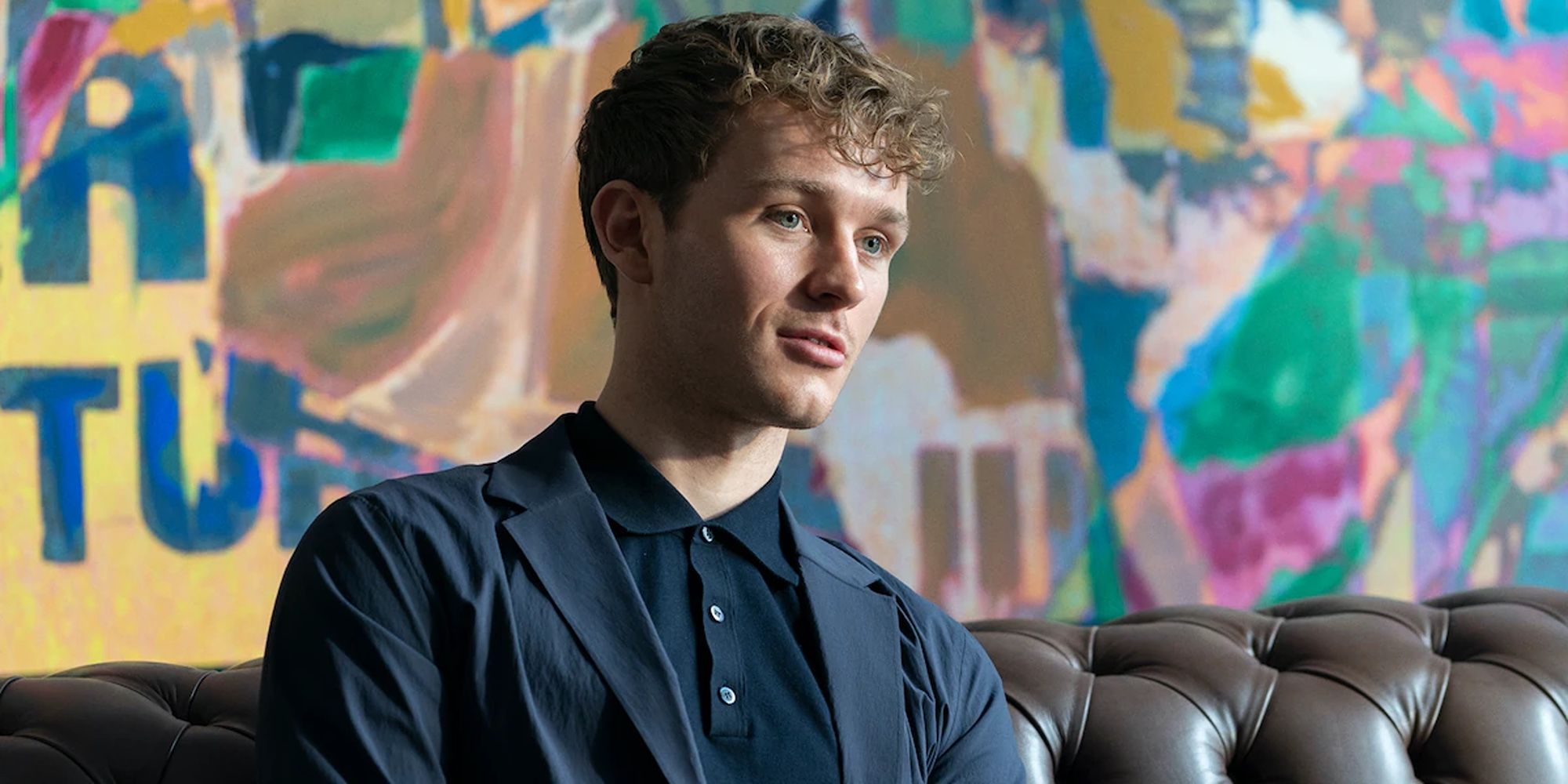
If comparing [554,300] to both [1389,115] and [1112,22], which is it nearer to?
[1112,22]

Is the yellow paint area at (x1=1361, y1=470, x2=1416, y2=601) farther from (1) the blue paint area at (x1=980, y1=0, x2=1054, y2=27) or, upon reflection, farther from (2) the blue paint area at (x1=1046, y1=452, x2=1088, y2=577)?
(1) the blue paint area at (x1=980, y1=0, x2=1054, y2=27)

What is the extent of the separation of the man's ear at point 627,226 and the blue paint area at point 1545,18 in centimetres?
155

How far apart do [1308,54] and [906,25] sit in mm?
589

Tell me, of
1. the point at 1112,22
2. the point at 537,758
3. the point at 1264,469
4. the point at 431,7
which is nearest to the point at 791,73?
the point at 537,758

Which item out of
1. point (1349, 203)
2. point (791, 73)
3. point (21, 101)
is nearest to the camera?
point (791, 73)

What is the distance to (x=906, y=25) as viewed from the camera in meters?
2.07

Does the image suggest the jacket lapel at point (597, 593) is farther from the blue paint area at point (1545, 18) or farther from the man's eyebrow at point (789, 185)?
the blue paint area at point (1545, 18)

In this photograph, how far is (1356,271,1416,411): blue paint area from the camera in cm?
216

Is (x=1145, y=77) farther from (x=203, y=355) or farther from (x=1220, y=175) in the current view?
(x=203, y=355)

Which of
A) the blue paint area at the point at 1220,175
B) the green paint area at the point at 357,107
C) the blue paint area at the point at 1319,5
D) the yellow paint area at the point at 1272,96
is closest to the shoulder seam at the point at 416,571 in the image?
the green paint area at the point at 357,107

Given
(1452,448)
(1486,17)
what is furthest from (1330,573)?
(1486,17)

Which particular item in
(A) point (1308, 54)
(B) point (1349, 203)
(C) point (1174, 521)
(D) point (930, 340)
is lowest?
(C) point (1174, 521)

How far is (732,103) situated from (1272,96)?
1.14 m

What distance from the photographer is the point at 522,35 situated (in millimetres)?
1939
